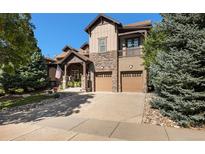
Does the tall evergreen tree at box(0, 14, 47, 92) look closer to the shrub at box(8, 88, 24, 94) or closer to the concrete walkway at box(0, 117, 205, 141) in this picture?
the concrete walkway at box(0, 117, 205, 141)

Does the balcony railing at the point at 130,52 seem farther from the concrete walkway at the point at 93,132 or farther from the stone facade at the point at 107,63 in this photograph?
the concrete walkway at the point at 93,132

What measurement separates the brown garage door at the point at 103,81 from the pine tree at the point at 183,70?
9083mm

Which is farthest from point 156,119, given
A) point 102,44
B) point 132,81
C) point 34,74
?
point 34,74

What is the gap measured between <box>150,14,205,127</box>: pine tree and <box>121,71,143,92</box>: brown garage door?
7.59 m

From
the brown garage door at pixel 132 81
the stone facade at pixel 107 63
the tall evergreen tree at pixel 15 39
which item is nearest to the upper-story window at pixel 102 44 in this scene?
the stone facade at pixel 107 63

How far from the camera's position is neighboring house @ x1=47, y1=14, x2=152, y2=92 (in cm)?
1644

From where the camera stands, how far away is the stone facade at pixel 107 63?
17.1 metres

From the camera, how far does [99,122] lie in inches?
299

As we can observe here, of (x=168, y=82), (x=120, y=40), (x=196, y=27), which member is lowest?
(x=168, y=82)
